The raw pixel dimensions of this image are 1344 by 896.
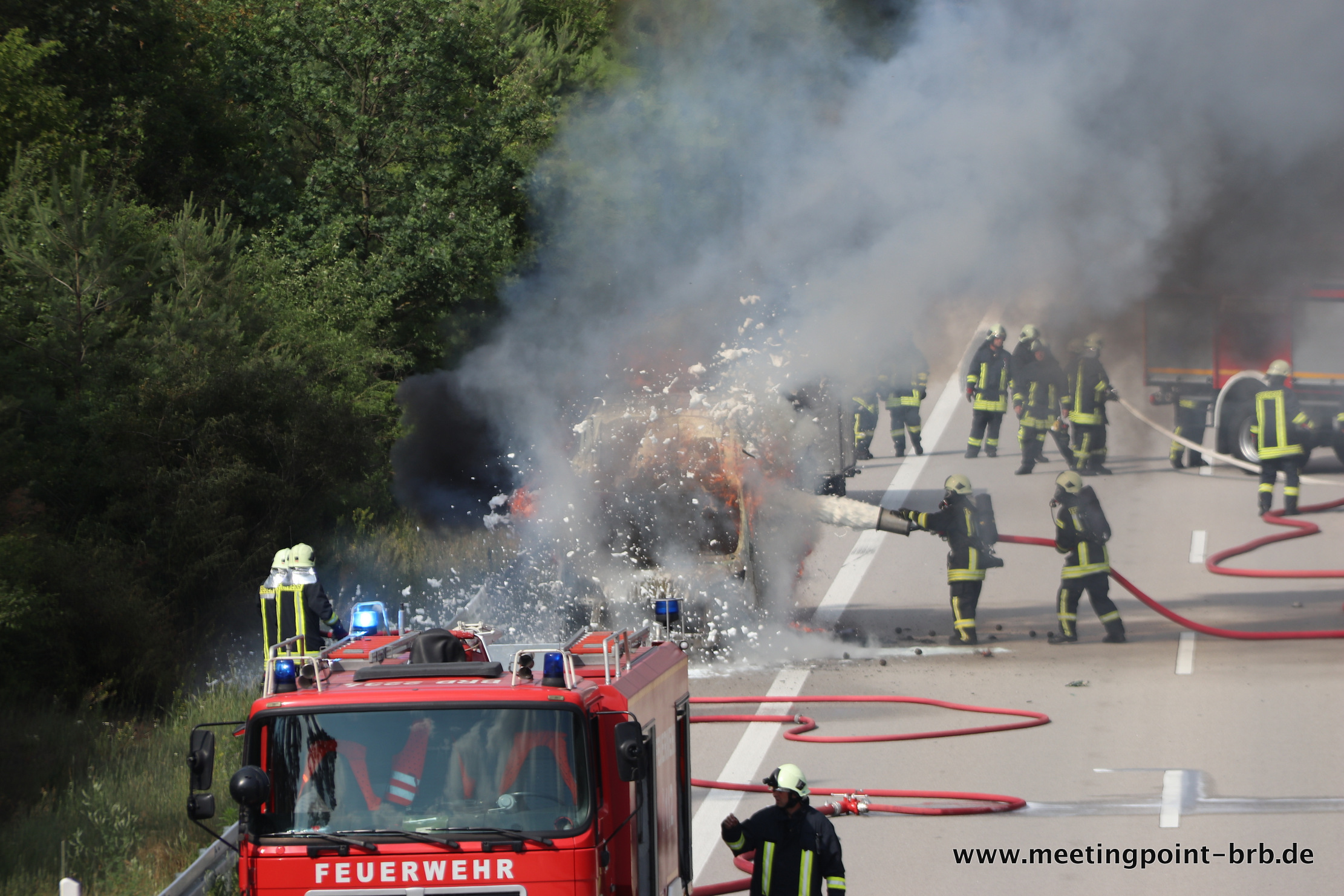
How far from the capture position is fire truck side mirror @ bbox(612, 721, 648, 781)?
17.1ft

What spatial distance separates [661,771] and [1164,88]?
940 cm

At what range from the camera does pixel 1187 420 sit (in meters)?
21.5

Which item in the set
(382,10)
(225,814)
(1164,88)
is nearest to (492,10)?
(382,10)

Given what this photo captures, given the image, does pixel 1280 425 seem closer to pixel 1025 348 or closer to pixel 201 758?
pixel 1025 348

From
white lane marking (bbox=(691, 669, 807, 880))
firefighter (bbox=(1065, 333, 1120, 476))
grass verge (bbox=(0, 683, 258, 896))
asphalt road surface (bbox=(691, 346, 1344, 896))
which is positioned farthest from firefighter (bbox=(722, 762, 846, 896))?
firefighter (bbox=(1065, 333, 1120, 476))

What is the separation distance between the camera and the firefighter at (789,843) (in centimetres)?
604

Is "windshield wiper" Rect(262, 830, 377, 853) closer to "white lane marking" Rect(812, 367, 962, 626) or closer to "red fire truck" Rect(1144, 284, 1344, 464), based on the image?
"white lane marking" Rect(812, 367, 962, 626)

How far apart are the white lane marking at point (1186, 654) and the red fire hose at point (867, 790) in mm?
2061

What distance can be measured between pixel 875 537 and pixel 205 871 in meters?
14.2

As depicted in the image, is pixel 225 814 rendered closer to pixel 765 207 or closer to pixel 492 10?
pixel 765 207

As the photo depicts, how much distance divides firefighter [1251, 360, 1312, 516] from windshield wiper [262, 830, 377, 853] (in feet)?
49.4

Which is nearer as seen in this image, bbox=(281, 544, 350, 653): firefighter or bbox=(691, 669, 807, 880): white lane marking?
bbox=(691, 669, 807, 880): white lane marking

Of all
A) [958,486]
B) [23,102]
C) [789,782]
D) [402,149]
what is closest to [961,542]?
[958,486]

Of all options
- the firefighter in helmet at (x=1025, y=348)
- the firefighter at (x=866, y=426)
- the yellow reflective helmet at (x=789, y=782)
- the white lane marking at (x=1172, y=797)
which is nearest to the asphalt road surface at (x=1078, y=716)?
the white lane marking at (x=1172, y=797)
